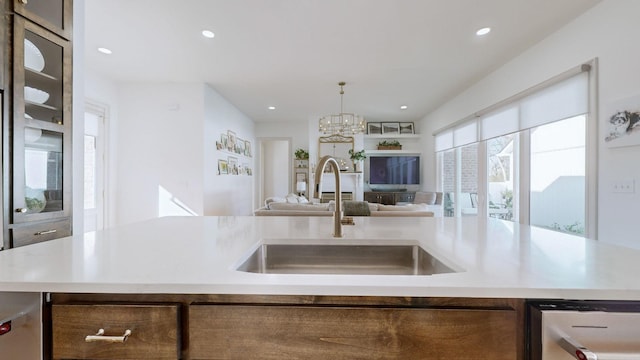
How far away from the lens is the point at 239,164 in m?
6.34

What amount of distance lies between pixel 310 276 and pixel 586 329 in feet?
1.92

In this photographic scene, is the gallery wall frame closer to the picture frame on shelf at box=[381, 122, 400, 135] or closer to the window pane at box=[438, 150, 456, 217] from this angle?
the picture frame on shelf at box=[381, 122, 400, 135]

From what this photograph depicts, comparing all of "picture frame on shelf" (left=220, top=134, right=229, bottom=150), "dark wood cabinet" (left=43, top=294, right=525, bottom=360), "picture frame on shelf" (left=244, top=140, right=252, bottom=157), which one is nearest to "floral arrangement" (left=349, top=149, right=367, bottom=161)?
"picture frame on shelf" (left=244, top=140, right=252, bottom=157)

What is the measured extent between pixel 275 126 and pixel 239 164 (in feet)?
6.22

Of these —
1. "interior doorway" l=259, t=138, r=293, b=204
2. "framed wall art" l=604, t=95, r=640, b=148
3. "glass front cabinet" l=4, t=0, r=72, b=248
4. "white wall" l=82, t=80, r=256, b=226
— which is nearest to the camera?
"glass front cabinet" l=4, t=0, r=72, b=248

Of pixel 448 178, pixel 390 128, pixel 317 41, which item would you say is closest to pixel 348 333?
pixel 317 41

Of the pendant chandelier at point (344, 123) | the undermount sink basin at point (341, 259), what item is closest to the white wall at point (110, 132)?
the pendant chandelier at point (344, 123)

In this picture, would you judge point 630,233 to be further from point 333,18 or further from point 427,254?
point 333,18

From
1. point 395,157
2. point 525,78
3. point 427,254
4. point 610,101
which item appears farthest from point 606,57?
point 395,157

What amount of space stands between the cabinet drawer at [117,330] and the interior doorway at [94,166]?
4318 mm

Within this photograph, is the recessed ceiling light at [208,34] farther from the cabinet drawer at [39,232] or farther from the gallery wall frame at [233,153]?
the gallery wall frame at [233,153]

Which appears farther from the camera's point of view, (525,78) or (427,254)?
(525,78)

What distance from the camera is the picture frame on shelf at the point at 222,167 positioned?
5.15 m

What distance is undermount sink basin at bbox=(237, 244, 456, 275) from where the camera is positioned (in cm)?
115
